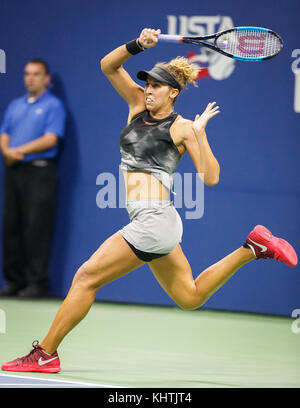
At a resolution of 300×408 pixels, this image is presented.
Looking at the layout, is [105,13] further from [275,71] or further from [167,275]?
[167,275]

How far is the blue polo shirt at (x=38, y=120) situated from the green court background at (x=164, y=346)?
1.60 meters

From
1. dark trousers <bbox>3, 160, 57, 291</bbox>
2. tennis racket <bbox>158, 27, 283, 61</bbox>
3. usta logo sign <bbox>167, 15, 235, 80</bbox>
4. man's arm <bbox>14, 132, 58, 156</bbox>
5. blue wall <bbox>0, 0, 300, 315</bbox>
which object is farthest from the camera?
dark trousers <bbox>3, 160, 57, 291</bbox>

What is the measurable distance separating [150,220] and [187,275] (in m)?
0.45

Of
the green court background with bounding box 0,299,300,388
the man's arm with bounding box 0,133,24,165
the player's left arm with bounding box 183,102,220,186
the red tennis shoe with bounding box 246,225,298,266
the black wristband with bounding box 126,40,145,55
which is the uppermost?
the black wristband with bounding box 126,40,145,55

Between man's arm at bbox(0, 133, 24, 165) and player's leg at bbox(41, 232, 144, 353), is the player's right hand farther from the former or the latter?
man's arm at bbox(0, 133, 24, 165)

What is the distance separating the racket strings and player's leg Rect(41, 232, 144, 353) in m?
1.39

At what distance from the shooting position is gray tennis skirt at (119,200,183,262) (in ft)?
16.4

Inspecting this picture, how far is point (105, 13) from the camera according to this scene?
8.34 meters

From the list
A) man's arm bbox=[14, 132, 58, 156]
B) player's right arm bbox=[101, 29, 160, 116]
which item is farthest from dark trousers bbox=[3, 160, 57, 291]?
player's right arm bbox=[101, 29, 160, 116]

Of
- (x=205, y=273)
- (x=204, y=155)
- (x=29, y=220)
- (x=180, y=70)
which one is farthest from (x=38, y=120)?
(x=204, y=155)

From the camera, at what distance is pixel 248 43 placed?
17.5 feet

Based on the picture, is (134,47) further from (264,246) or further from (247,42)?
(264,246)
